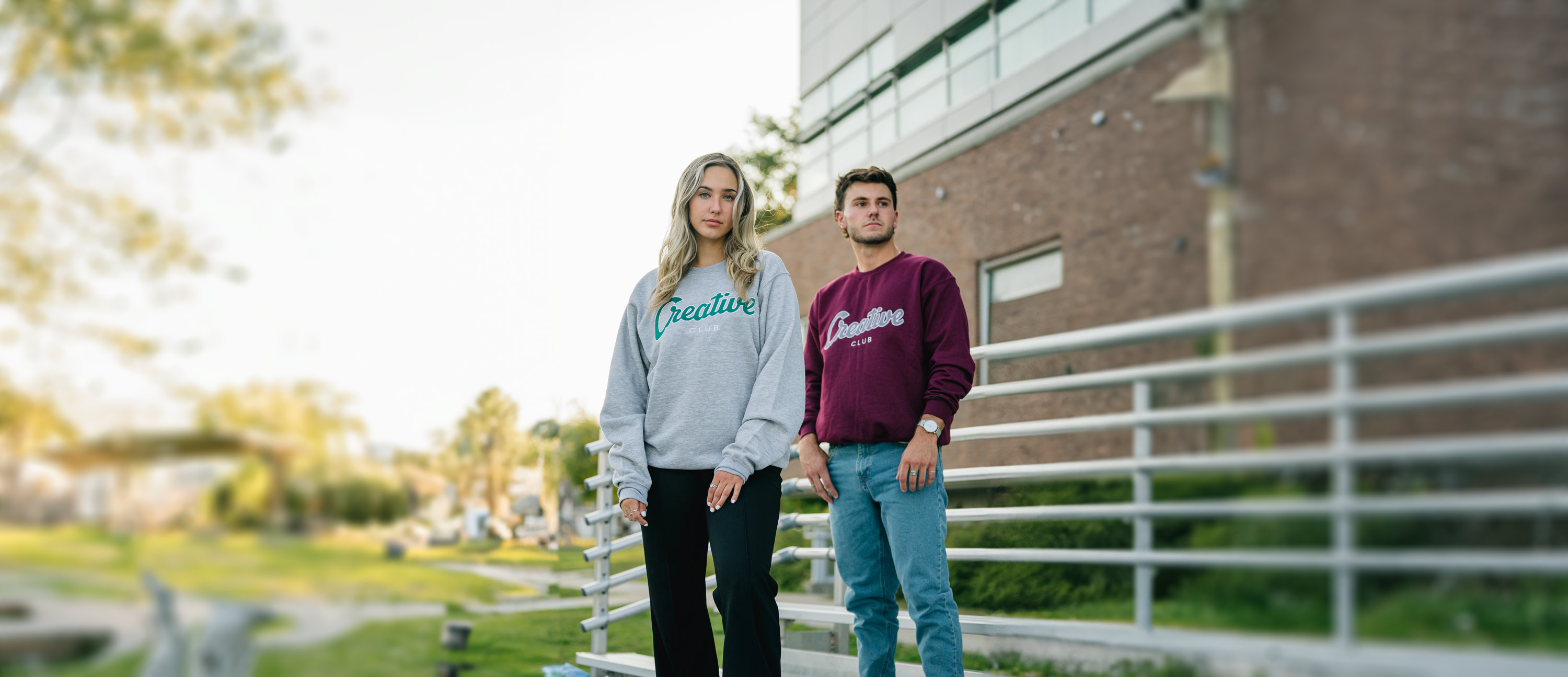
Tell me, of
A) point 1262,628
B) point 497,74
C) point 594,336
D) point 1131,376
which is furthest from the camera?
point 594,336

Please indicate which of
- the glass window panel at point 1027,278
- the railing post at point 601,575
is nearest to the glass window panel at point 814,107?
the glass window panel at point 1027,278

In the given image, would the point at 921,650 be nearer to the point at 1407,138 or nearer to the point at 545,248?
the point at 1407,138

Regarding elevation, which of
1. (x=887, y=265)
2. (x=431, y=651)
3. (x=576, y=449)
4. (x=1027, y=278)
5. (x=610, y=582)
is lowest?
(x=431, y=651)

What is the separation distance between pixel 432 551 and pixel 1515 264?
7.77 feet

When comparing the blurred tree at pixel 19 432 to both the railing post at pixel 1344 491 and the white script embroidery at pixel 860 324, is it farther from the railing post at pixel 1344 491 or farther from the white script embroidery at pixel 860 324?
the railing post at pixel 1344 491

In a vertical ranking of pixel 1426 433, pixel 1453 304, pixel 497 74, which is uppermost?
pixel 497 74

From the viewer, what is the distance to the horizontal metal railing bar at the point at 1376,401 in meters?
1.24

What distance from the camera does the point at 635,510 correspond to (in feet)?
5.95

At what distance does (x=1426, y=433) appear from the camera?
1.34 meters

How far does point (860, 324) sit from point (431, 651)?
1.42 metres

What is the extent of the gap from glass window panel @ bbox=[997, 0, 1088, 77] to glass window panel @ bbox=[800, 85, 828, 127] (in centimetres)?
251

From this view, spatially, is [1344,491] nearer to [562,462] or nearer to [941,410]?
[941,410]

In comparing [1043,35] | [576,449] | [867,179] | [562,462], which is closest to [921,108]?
[1043,35]

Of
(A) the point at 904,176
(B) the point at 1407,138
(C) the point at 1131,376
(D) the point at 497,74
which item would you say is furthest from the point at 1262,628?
(A) the point at 904,176
